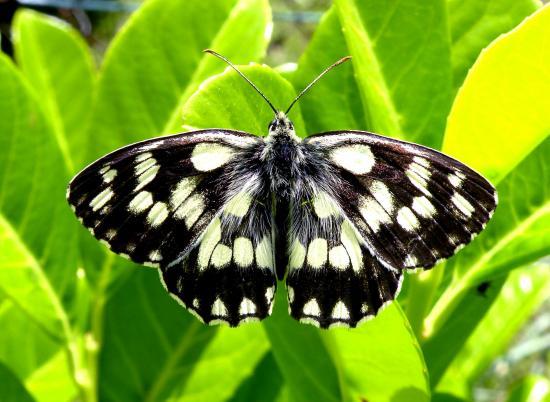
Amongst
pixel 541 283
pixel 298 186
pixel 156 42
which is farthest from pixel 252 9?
pixel 541 283

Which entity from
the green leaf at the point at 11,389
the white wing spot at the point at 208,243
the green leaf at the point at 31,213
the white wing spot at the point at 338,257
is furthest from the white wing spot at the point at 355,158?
the green leaf at the point at 11,389

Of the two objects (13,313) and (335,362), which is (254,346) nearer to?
(335,362)

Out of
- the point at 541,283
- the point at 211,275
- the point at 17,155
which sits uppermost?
the point at 17,155

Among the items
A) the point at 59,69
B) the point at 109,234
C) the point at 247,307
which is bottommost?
the point at 247,307

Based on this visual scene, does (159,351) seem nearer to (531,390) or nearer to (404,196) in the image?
(404,196)

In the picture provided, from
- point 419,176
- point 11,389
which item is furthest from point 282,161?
point 11,389

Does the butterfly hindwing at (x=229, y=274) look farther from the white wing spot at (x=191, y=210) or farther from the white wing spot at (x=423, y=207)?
the white wing spot at (x=423, y=207)
